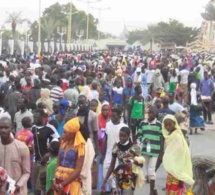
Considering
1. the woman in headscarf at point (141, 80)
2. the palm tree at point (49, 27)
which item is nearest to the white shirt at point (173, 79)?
the woman in headscarf at point (141, 80)

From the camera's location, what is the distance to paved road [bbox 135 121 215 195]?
10.3m

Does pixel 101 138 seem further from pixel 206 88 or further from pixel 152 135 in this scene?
pixel 206 88

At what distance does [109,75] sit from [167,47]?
61614 millimetres

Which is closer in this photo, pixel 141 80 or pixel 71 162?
pixel 71 162

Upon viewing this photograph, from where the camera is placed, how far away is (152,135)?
9.58 metres

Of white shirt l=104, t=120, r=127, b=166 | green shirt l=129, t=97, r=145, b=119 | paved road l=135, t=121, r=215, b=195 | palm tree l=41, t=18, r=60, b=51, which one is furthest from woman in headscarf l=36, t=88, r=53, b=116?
palm tree l=41, t=18, r=60, b=51

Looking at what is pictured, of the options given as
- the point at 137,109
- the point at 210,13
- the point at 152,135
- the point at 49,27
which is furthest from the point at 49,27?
the point at 152,135

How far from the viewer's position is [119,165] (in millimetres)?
7914

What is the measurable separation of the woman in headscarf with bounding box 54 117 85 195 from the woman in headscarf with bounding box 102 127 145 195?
4.38 ft

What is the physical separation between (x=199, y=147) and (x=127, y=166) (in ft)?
22.0

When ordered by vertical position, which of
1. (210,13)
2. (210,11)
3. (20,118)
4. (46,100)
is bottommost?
(20,118)

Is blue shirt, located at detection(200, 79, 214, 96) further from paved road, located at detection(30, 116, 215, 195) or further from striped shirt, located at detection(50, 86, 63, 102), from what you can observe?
striped shirt, located at detection(50, 86, 63, 102)

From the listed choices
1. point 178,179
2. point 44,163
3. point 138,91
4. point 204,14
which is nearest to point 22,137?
point 44,163

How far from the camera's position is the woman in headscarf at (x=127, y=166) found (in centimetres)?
785
